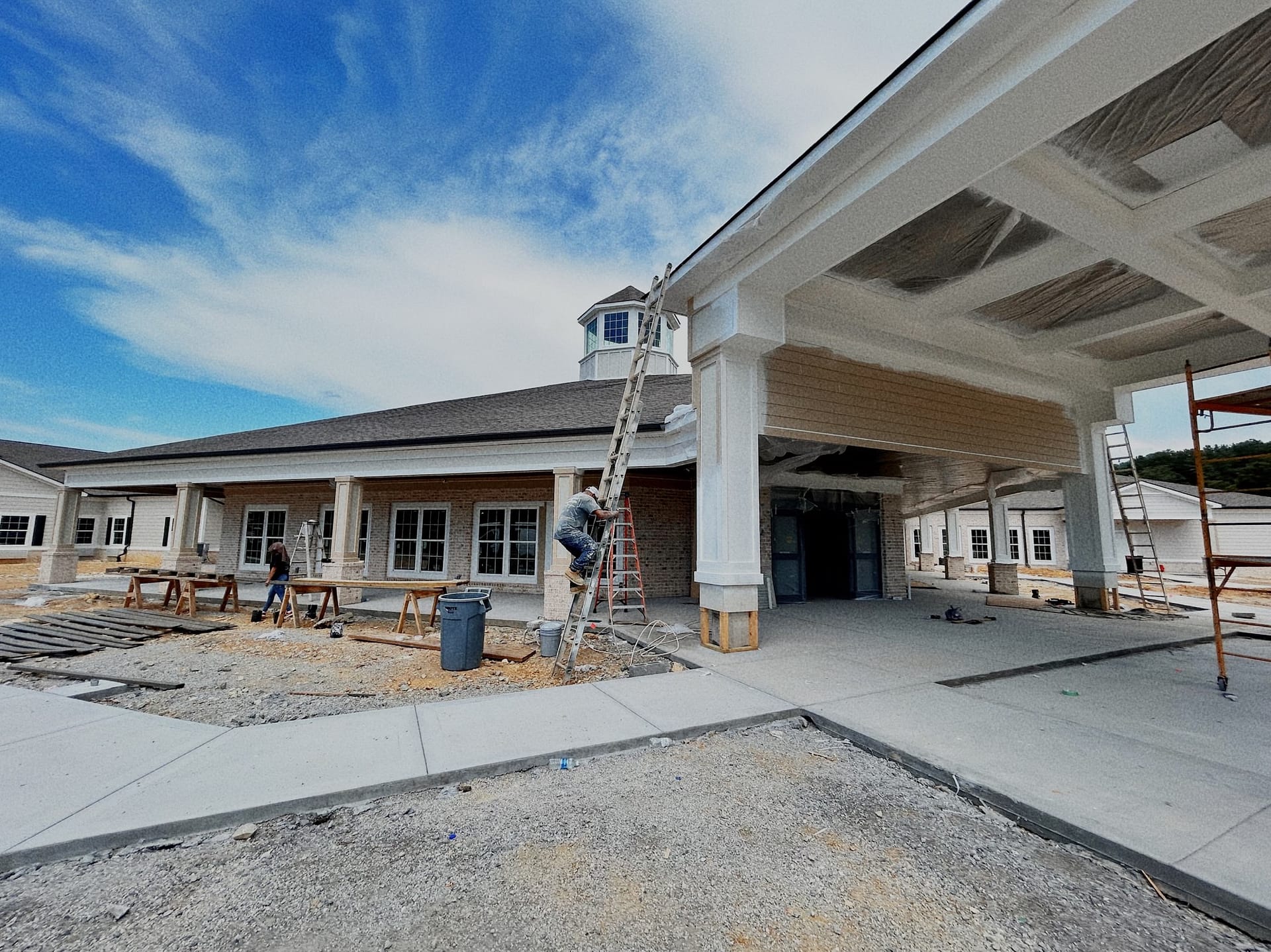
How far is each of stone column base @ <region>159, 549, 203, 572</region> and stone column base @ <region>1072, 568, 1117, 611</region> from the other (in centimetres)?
2108

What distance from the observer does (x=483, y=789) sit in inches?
133

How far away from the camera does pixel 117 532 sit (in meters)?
28.0

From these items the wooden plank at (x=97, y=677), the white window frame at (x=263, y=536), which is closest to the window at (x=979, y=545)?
the white window frame at (x=263, y=536)

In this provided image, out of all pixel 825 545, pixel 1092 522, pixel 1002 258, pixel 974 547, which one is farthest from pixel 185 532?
pixel 974 547

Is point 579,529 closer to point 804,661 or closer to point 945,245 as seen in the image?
point 804,661

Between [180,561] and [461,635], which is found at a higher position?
[180,561]

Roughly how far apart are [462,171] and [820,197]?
11.9 m

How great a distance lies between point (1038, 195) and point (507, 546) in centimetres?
1274

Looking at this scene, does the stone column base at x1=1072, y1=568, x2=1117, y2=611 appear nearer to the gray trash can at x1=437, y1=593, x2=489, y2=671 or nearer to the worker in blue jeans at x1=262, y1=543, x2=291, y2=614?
the gray trash can at x1=437, y1=593, x2=489, y2=671

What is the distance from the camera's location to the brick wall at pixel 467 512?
13141mm

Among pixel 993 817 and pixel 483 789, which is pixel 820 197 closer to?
pixel 993 817

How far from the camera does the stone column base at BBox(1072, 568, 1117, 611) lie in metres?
11.4

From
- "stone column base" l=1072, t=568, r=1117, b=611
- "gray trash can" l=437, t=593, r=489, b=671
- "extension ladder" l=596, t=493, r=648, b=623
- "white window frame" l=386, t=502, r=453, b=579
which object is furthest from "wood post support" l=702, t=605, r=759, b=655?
"white window frame" l=386, t=502, r=453, b=579

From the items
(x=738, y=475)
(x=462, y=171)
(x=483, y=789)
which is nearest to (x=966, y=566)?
(x=738, y=475)
